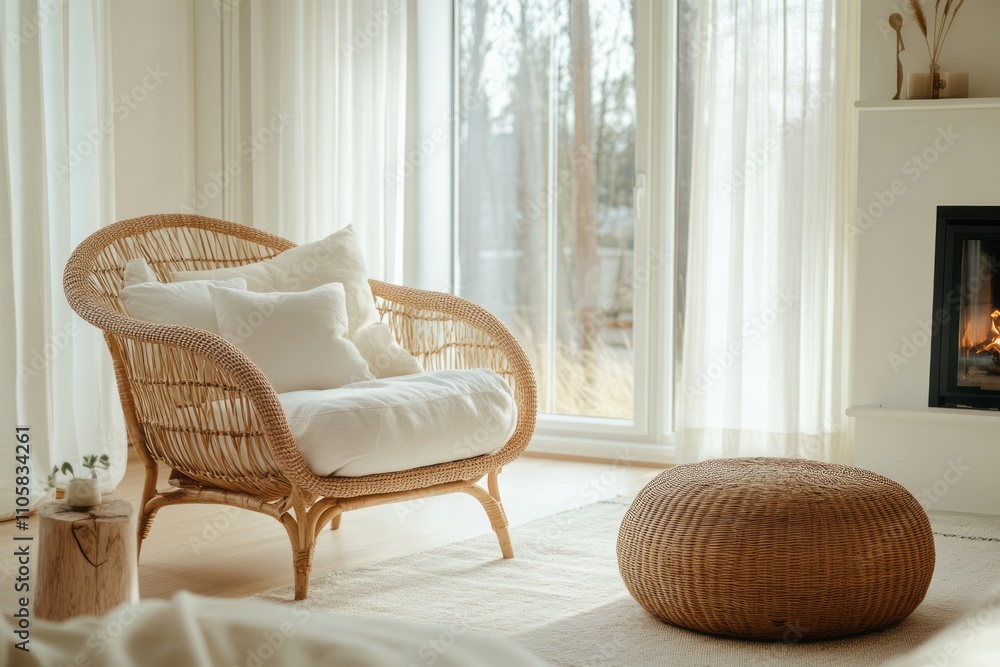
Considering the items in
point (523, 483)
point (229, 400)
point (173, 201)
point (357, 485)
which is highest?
point (173, 201)

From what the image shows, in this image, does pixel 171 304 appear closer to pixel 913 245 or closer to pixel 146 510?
pixel 146 510

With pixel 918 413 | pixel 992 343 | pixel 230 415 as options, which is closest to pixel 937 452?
pixel 918 413

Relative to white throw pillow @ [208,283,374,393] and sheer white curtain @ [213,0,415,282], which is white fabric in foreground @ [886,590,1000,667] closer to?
white throw pillow @ [208,283,374,393]

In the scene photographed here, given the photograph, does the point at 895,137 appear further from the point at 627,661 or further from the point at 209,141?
the point at 209,141

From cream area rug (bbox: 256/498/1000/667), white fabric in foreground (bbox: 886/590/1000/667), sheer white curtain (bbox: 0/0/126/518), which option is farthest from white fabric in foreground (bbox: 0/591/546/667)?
sheer white curtain (bbox: 0/0/126/518)

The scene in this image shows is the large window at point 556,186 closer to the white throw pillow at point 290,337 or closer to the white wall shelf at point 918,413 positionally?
the white wall shelf at point 918,413

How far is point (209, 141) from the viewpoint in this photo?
4695mm

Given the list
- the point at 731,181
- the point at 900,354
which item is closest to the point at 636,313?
the point at 731,181

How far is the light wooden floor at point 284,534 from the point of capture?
281 centimetres

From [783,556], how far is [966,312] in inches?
66.2

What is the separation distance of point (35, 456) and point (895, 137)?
292 cm

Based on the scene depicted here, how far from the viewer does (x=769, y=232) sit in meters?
3.92

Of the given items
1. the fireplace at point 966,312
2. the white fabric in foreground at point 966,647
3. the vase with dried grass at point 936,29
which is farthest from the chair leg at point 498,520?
the white fabric in foreground at point 966,647

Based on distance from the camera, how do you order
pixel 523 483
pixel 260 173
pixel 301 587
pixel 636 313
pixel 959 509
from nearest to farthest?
pixel 301 587 < pixel 959 509 < pixel 523 483 < pixel 636 313 < pixel 260 173
